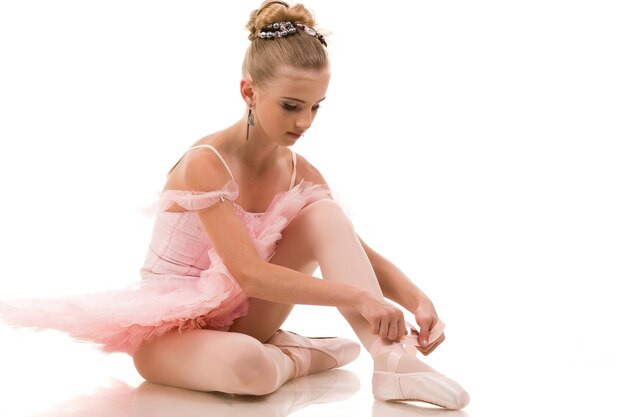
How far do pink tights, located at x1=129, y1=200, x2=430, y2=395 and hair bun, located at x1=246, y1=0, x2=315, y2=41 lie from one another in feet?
1.34

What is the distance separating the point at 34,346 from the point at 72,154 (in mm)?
1421

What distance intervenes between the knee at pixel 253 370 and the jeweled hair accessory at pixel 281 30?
0.67 m

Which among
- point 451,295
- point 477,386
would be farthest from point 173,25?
point 477,386

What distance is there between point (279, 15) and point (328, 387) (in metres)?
0.83

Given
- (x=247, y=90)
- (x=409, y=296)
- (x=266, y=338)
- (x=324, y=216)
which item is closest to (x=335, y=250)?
(x=324, y=216)

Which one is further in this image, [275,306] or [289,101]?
[275,306]

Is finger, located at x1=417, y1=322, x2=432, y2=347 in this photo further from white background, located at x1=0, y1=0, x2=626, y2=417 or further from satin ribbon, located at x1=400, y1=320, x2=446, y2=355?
white background, located at x1=0, y1=0, x2=626, y2=417

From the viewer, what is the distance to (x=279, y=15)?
2162 mm

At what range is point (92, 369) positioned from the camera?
2.43 metres

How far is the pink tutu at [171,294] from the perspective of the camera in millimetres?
2107

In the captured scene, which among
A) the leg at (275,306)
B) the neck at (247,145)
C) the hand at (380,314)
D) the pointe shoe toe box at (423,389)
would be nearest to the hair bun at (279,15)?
the neck at (247,145)

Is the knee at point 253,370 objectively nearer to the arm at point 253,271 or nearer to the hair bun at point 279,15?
the arm at point 253,271

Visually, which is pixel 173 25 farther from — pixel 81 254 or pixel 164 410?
pixel 164 410

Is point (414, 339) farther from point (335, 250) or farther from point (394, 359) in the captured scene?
point (335, 250)
